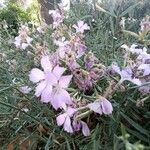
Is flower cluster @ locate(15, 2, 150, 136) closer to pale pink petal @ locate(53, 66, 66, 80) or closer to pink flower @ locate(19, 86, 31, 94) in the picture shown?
pale pink petal @ locate(53, 66, 66, 80)

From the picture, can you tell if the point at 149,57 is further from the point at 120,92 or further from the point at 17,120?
the point at 17,120

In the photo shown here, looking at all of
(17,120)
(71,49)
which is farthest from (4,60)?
(71,49)

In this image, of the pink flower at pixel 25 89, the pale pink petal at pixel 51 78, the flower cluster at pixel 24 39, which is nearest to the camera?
the pale pink petal at pixel 51 78

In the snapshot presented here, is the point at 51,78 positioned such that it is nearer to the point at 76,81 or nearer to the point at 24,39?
the point at 76,81

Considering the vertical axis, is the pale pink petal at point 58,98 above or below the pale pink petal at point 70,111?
above

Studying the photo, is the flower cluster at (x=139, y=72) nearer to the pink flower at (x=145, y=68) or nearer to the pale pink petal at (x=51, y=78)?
the pink flower at (x=145, y=68)

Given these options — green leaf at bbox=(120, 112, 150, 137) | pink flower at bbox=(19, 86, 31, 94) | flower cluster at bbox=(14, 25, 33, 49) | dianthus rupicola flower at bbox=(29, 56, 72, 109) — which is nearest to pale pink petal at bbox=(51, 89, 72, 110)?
dianthus rupicola flower at bbox=(29, 56, 72, 109)

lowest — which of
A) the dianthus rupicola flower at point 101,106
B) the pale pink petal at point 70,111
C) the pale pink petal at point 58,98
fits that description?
the pale pink petal at point 70,111

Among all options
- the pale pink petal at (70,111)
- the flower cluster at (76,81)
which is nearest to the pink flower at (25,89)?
the flower cluster at (76,81)

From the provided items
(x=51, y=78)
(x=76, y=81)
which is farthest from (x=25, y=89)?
(x=51, y=78)

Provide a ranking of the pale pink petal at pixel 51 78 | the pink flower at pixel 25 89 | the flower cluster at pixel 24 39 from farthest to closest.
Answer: the flower cluster at pixel 24 39 < the pink flower at pixel 25 89 < the pale pink petal at pixel 51 78
